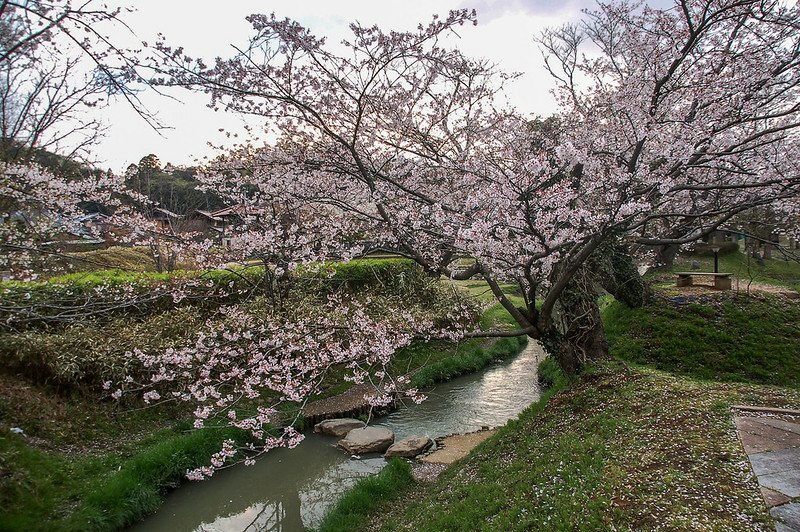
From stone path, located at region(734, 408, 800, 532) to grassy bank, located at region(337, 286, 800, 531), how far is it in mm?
79

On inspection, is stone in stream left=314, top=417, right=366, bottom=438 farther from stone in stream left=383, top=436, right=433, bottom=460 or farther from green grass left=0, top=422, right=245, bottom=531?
green grass left=0, top=422, right=245, bottom=531

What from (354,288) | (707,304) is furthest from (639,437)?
(354,288)

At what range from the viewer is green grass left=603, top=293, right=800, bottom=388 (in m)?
7.78

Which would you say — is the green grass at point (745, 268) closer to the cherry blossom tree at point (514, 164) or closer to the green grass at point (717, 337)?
the green grass at point (717, 337)

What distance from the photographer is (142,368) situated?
8.21m

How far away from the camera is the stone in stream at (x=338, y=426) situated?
8.27 metres

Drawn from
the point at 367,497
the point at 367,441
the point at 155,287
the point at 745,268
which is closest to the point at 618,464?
the point at 367,497

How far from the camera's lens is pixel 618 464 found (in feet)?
12.6

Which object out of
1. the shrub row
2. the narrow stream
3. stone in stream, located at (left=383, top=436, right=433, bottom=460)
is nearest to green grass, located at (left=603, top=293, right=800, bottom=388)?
the narrow stream

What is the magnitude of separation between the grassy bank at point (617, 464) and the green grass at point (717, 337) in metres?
0.06

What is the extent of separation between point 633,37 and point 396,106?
3.89m

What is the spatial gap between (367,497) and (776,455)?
14.4 ft

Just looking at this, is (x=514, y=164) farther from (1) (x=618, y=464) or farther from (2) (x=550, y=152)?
(1) (x=618, y=464)

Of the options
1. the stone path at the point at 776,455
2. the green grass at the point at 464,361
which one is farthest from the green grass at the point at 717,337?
the stone path at the point at 776,455
